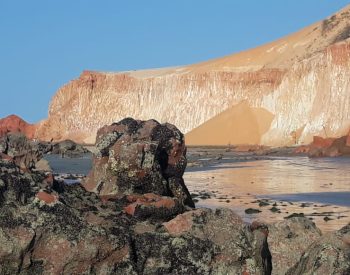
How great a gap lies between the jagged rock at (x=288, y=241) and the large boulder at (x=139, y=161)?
258 centimetres

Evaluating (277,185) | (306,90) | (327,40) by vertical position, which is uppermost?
(327,40)

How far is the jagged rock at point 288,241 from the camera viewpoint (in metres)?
7.16

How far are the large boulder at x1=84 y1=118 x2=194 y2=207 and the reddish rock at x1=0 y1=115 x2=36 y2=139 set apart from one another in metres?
101

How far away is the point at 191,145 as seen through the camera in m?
108

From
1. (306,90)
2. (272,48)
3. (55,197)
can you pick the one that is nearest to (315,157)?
(306,90)

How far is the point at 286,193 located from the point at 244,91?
86.7 m

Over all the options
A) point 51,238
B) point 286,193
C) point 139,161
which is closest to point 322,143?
point 286,193

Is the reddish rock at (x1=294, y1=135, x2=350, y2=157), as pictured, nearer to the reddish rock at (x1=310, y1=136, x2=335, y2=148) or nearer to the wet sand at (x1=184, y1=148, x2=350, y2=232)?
the reddish rock at (x1=310, y1=136, x2=335, y2=148)

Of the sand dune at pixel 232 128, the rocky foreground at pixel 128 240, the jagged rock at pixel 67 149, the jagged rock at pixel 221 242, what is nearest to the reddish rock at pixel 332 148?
the jagged rock at pixel 67 149

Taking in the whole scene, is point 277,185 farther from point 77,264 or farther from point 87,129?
point 87,129

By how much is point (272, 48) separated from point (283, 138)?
39.1m

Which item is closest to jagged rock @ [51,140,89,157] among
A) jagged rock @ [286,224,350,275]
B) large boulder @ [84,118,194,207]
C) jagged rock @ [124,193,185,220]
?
large boulder @ [84,118,194,207]

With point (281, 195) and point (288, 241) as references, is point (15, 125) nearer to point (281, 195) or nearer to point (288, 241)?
point (281, 195)

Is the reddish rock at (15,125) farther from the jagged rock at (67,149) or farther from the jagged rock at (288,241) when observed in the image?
the jagged rock at (288,241)
